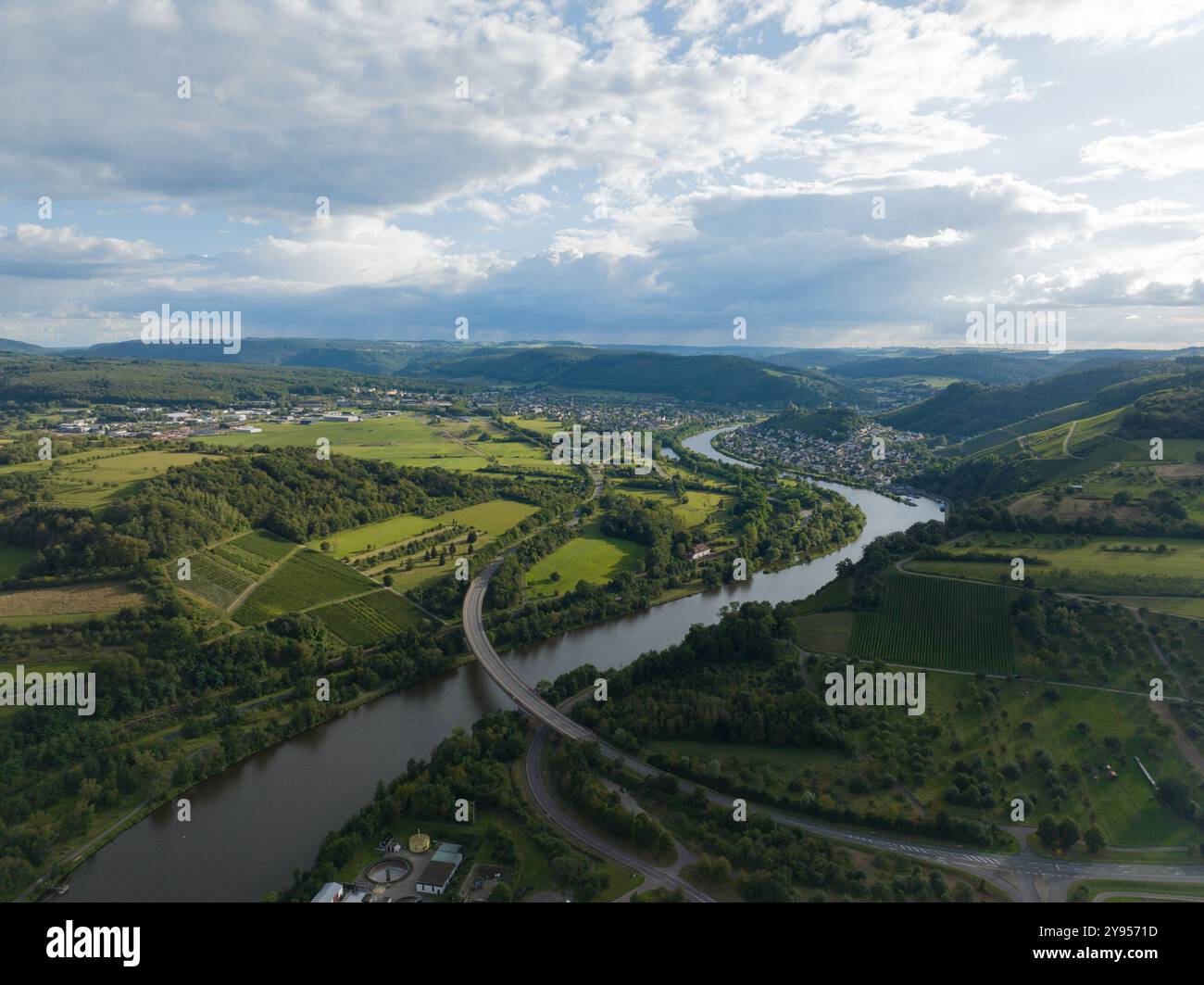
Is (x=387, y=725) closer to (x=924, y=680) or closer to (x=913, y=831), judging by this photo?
(x=913, y=831)

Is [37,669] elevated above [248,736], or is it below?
above

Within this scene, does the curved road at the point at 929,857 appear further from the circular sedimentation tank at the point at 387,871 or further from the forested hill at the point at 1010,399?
the forested hill at the point at 1010,399

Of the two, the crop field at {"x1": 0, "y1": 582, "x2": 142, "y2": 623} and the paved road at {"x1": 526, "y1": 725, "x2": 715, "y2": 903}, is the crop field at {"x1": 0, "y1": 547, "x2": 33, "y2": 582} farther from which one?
the paved road at {"x1": 526, "y1": 725, "x2": 715, "y2": 903}

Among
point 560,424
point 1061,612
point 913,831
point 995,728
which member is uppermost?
point 560,424

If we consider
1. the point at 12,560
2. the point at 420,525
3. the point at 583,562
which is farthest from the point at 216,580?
the point at 583,562

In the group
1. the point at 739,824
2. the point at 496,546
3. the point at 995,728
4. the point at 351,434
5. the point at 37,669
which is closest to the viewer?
the point at 739,824

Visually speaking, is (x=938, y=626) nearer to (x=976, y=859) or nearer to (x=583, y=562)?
(x=976, y=859)
